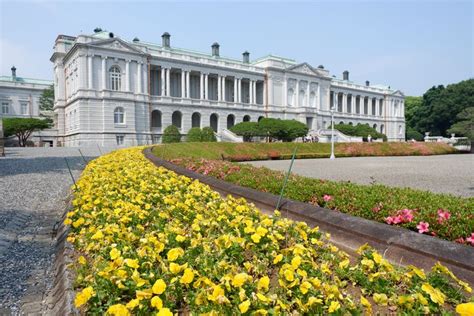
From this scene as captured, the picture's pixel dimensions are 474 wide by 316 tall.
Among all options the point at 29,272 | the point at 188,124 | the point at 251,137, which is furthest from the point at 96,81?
the point at 29,272

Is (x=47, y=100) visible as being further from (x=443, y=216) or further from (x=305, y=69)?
(x=443, y=216)

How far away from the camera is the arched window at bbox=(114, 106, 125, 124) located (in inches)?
1762

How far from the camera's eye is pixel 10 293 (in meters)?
4.02

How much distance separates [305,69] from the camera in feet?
213

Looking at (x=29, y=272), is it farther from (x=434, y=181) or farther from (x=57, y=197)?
(x=434, y=181)

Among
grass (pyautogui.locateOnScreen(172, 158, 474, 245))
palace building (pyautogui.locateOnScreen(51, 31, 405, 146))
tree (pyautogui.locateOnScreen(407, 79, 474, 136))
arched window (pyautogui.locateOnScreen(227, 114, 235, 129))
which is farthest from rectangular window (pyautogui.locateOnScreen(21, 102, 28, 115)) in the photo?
tree (pyautogui.locateOnScreen(407, 79, 474, 136))

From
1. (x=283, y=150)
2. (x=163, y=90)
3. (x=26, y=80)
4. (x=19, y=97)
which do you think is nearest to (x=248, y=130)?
(x=163, y=90)

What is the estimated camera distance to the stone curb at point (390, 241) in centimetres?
321

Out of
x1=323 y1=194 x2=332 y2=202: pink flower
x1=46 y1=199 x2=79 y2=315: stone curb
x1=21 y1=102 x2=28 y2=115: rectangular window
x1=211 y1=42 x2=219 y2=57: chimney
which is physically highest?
x1=211 y1=42 x2=219 y2=57: chimney

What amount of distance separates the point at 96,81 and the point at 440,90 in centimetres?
7132

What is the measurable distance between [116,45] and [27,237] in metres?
43.2

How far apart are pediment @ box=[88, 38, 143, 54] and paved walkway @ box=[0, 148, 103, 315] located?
1389 inches

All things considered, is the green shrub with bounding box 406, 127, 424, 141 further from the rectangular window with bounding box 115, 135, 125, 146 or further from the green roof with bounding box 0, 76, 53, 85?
the green roof with bounding box 0, 76, 53, 85

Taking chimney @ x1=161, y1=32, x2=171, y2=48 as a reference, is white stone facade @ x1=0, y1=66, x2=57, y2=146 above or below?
below
